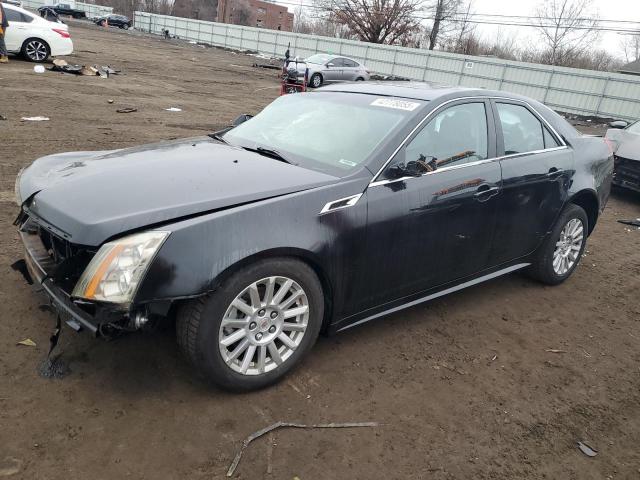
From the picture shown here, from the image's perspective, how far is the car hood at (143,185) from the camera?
253 cm

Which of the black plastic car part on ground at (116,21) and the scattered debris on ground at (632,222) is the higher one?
the black plastic car part on ground at (116,21)

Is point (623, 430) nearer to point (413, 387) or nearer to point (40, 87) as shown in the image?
point (413, 387)

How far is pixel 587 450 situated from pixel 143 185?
278 centimetres

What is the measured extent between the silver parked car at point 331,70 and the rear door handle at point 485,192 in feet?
64.0

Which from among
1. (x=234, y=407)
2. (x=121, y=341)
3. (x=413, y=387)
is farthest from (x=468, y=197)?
(x=121, y=341)

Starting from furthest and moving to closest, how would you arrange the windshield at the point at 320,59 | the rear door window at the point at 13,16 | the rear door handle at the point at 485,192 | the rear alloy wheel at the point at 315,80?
the windshield at the point at 320,59
the rear alloy wheel at the point at 315,80
the rear door window at the point at 13,16
the rear door handle at the point at 485,192

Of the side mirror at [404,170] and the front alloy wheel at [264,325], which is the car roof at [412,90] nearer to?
the side mirror at [404,170]

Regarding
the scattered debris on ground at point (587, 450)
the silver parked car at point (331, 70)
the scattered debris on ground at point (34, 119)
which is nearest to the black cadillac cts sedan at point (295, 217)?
the scattered debris on ground at point (587, 450)

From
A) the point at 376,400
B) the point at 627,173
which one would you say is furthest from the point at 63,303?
the point at 627,173

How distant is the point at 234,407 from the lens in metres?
2.74

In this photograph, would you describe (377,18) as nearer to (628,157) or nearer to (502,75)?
(502,75)

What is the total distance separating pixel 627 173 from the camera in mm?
8625

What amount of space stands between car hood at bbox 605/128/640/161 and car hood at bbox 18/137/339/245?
751 centimetres

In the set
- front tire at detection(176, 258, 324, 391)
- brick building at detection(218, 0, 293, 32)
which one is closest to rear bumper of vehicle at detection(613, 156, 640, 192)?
front tire at detection(176, 258, 324, 391)
